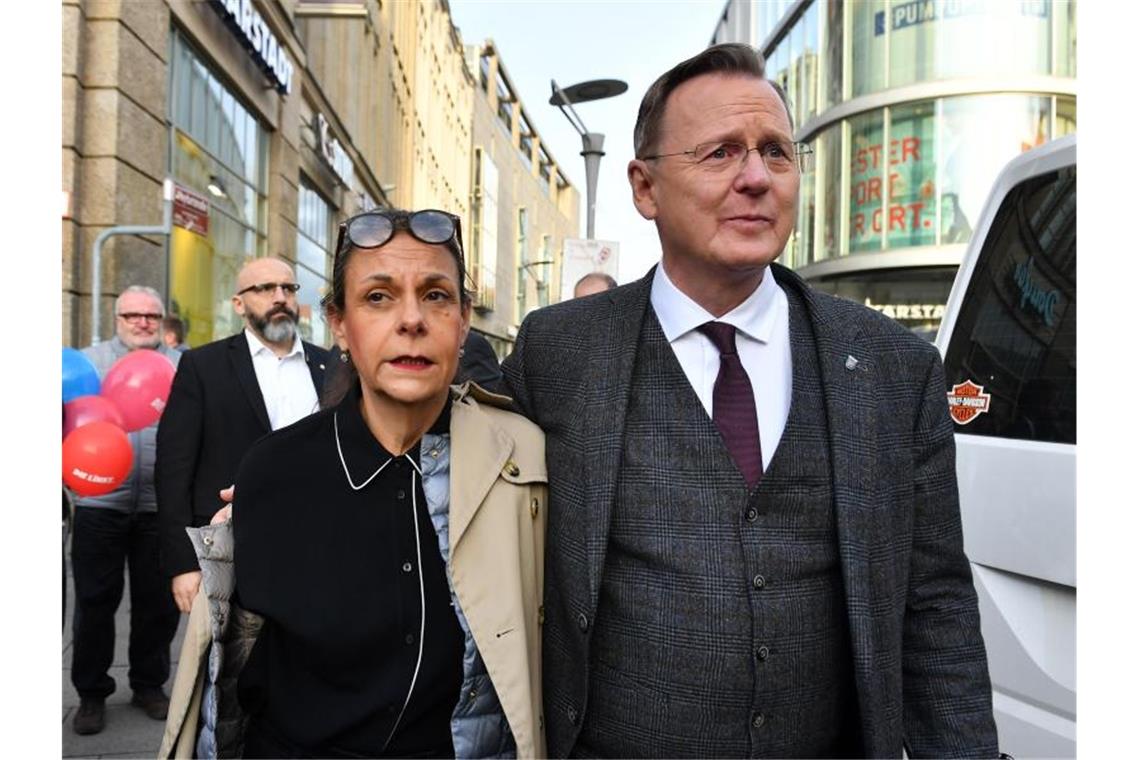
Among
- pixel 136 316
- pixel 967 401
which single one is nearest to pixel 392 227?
pixel 967 401

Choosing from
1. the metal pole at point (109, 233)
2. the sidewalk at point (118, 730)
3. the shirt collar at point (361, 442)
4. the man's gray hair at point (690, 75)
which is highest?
the metal pole at point (109, 233)

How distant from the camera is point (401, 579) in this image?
6.12 ft

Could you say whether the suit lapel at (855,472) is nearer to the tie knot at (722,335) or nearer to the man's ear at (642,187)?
the tie knot at (722,335)

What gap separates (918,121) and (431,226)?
87.3 ft

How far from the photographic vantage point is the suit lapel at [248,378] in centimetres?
465

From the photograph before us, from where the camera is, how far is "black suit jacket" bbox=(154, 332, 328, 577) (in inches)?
179

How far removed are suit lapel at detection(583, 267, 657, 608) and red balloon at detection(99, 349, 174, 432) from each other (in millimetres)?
3531

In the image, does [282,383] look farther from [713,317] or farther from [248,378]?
[713,317]

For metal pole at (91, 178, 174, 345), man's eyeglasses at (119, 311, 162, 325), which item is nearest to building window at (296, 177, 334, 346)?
metal pole at (91, 178, 174, 345)

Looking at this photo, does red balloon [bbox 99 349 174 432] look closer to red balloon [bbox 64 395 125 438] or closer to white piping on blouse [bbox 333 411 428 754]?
red balloon [bbox 64 395 125 438]

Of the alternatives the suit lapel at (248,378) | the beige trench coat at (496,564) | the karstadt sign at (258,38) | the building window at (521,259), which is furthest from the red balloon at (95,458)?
the building window at (521,259)

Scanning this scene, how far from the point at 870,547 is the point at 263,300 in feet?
12.5

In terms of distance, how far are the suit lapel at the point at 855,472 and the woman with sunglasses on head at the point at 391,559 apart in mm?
560
